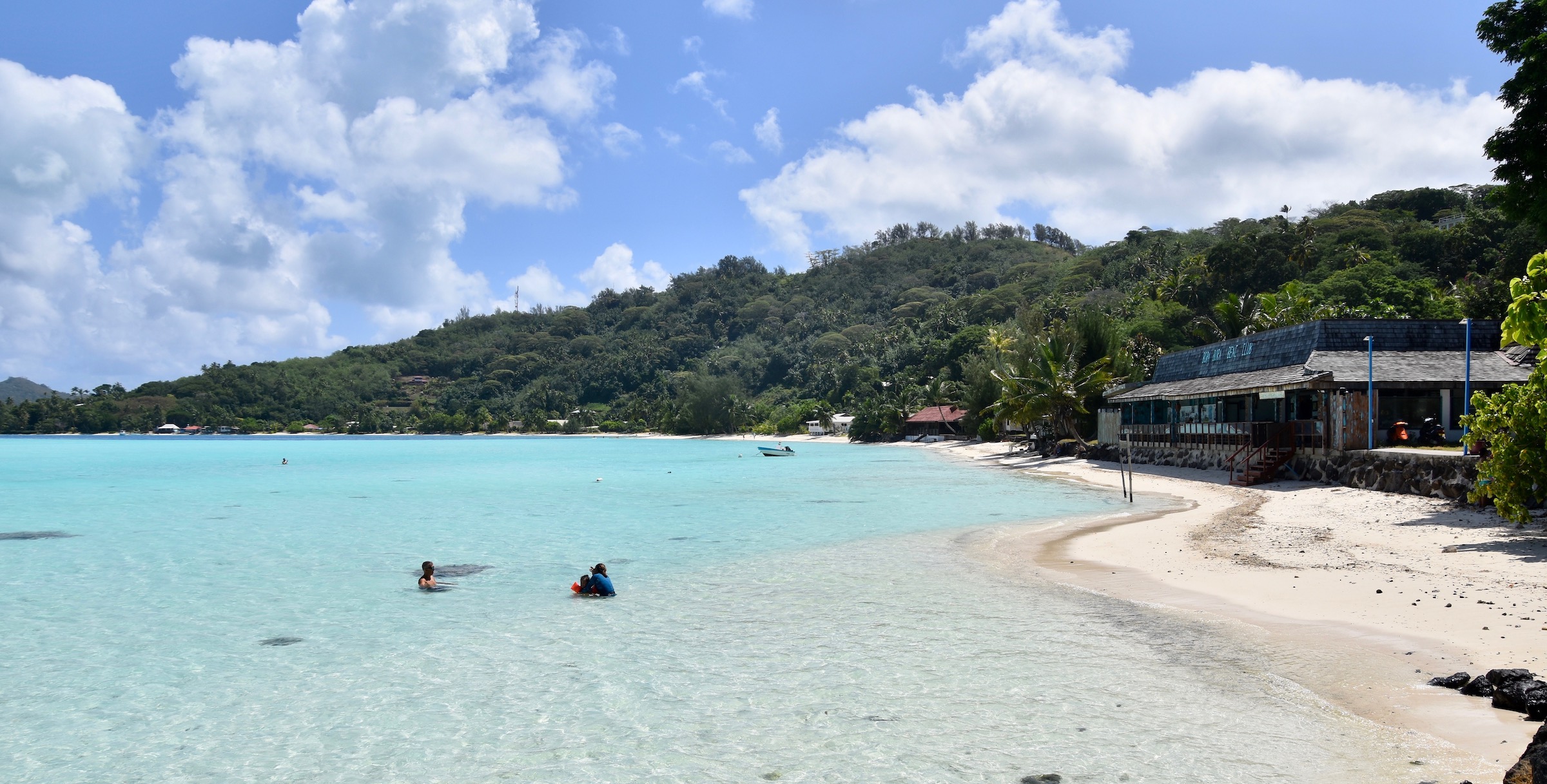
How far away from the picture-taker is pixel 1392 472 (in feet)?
63.4

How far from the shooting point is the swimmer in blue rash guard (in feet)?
43.4

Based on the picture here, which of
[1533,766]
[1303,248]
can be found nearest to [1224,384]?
[1533,766]

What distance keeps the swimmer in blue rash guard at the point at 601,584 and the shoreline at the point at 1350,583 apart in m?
6.12

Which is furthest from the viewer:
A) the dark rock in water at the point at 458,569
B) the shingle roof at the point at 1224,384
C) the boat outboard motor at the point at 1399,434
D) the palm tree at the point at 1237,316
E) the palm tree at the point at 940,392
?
the palm tree at the point at 940,392

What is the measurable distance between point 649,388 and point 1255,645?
13327cm

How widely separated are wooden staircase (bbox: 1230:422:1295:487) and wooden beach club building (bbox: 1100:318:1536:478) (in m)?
0.02

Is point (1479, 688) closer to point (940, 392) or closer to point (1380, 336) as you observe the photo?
point (1380, 336)

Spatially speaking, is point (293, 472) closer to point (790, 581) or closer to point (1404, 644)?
point (790, 581)

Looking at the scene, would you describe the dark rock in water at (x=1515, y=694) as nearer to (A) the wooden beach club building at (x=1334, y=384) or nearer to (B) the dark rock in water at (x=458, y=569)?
(B) the dark rock in water at (x=458, y=569)

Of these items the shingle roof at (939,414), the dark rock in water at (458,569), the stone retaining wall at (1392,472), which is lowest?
the dark rock in water at (458,569)

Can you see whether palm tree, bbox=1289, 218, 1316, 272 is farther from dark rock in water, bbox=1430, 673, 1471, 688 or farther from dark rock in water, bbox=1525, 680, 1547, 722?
dark rock in water, bbox=1525, 680, 1547, 722

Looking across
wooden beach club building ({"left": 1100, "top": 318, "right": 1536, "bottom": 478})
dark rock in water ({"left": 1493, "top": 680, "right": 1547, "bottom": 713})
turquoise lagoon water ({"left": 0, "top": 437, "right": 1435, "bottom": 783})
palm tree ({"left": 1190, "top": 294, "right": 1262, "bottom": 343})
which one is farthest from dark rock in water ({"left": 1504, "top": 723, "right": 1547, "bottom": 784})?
palm tree ({"left": 1190, "top": 294, "right": 1262, "bottom": 343})

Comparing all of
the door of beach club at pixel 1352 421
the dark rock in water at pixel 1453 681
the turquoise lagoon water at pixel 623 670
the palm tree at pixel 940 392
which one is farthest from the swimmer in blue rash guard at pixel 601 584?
the palm tree at pixel 940 392

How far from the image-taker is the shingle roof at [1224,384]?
77.3 ft
